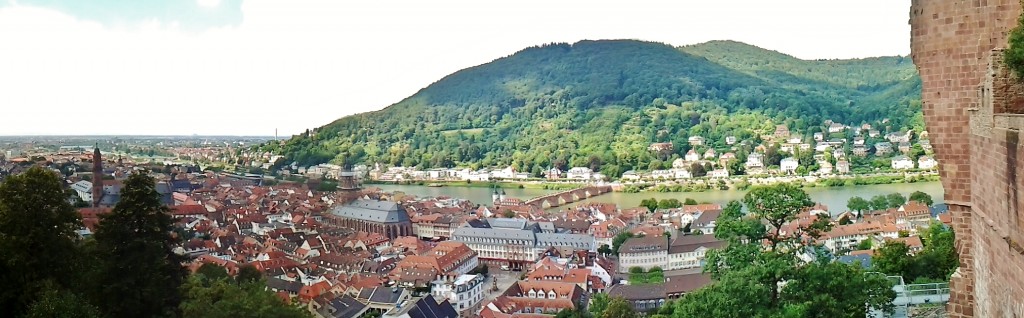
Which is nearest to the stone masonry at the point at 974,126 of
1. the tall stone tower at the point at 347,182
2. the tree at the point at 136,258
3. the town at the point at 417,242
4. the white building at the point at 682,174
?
the tree at the point at 136,258

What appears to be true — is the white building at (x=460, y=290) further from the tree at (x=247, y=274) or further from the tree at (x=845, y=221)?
the tree at (x=845, y=221)

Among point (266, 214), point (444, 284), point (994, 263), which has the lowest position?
point (444, 284)

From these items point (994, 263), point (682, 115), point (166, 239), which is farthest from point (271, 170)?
point (682, 115)

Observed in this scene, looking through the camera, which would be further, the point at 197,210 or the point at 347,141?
the point at 347,141

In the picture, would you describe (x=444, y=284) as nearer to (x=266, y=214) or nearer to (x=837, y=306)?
(x=266, y=214)

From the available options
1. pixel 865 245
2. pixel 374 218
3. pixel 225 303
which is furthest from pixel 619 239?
pixel 225 303
